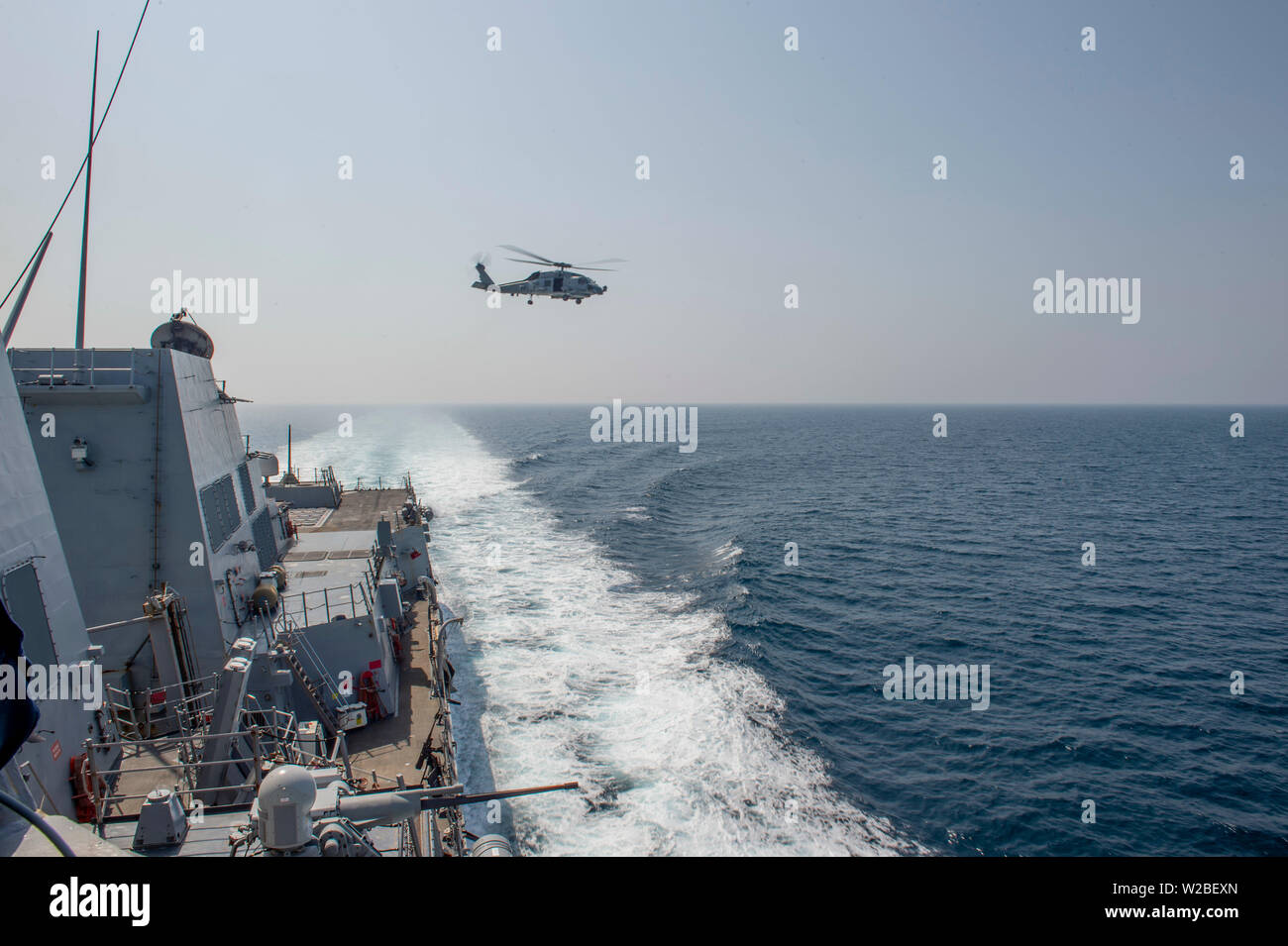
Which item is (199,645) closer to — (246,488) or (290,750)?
(290,750)

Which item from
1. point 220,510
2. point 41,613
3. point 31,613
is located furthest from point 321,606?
point 31,613

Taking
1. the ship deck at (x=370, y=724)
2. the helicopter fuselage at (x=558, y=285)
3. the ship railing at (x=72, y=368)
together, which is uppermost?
the helicopter fuselage at (x=558, y=285)

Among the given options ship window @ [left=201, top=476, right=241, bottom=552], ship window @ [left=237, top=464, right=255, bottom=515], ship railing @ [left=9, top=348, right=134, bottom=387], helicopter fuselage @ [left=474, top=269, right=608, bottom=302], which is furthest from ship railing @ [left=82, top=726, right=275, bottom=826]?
helicopter fuselage @ [left=474, top=269, right=608, bottom=302]

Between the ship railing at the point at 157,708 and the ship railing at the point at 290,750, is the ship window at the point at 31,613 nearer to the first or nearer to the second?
the ship railing at the point at 290,750

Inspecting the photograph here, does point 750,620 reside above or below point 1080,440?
below

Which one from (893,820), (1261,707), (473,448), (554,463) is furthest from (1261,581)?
(473,448)

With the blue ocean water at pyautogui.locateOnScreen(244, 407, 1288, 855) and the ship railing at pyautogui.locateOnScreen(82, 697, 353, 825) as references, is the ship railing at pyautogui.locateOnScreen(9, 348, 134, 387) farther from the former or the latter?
the blue ocean water at pyautogui.locateOnScreen(244, 407, 1288, 855)

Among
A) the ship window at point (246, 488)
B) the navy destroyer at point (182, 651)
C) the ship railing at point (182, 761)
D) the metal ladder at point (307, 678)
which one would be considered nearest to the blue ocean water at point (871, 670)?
the navy destroyer at point (182, 651)
